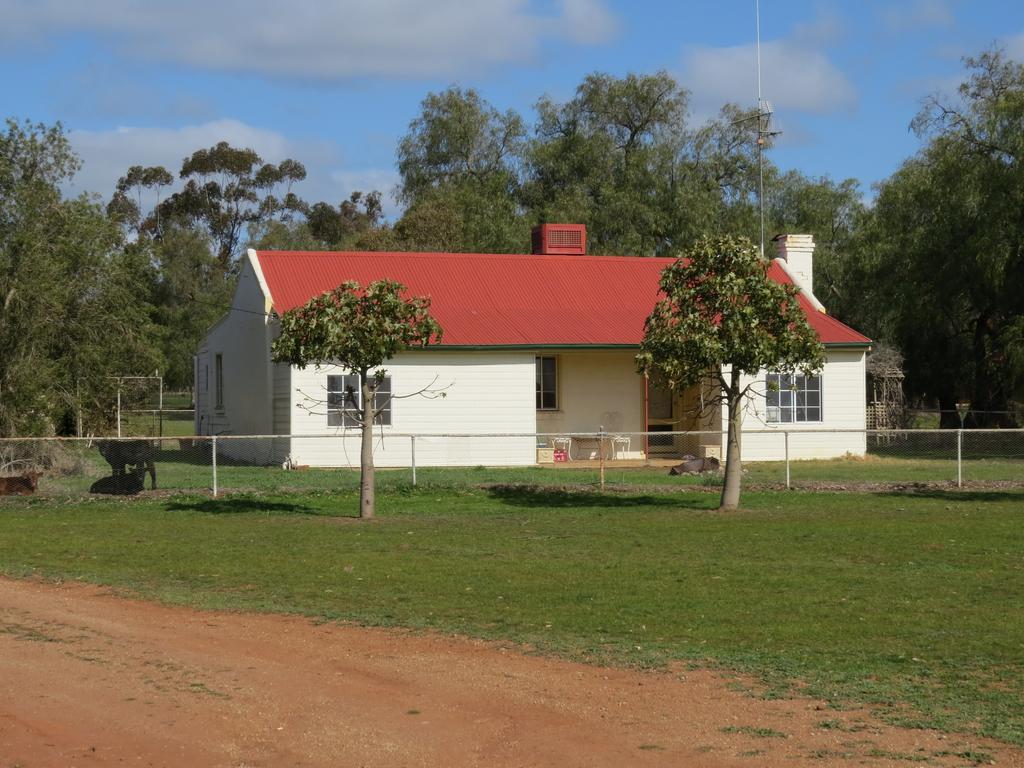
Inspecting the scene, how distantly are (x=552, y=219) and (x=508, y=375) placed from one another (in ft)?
83.5

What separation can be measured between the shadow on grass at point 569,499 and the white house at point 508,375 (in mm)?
4321

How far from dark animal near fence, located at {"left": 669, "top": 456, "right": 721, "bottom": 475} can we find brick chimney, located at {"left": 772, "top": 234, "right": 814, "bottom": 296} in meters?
9.31

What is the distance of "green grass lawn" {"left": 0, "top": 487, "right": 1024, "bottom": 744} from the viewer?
31.3ft

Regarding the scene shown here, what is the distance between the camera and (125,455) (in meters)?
21.7

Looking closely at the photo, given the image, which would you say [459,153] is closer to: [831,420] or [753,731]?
[831,420]

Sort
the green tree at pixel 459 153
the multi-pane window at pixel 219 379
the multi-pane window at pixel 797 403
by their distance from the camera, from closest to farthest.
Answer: the multi-pane window at pixel 797 403
the multi-pane window at pixel 219 379
the green tree at pixel 459 153

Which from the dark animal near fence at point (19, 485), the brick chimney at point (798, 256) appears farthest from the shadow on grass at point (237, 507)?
the brick chimney at point (798, 256)

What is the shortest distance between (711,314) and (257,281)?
47.4ft

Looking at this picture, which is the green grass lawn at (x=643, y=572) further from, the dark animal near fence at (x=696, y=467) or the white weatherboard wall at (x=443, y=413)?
the white weatherboard wall at (x=443, y=413)

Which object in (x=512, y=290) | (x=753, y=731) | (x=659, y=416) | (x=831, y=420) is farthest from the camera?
(x=512, y=290)

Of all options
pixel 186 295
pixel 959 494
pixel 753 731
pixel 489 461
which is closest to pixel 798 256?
pixel 489 461

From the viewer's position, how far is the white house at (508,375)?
1109 inches

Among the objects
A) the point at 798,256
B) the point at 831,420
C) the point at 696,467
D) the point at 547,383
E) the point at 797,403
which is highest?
the point at 798,256

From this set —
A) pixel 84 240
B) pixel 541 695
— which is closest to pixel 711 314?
pixel 541 695
